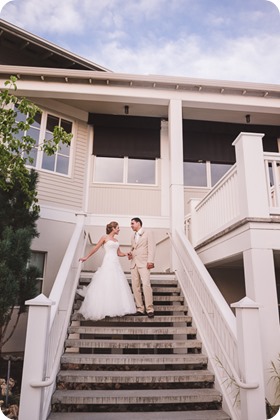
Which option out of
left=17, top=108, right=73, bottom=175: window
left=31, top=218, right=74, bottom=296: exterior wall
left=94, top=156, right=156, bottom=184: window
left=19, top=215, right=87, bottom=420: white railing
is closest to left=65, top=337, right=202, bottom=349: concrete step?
left=19, top=215, right=87, bottom=420: white railing

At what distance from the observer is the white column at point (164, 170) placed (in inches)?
334

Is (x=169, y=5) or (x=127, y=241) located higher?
(x=169, y=5)

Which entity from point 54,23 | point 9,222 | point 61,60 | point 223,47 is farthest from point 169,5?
point 61,60

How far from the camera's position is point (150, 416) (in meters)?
3.26

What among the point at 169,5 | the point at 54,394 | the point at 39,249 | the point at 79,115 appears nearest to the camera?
the point at 54,394

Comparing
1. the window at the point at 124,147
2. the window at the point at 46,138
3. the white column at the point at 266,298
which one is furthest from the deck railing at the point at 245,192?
the window at the point at 46,138

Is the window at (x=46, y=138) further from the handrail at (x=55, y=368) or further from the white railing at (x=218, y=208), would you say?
the handrail at (x=55, y=368)

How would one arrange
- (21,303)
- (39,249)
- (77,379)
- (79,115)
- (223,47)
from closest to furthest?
(77,379) → (223,47) → (21,303) → (39,249) → (79,115)

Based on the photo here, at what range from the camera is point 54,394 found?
3.42 metres

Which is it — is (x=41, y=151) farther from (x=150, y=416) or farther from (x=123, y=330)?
(x=150, y=416)

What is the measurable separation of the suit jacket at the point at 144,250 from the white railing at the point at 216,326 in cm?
71

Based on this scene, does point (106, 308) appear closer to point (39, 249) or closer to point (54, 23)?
point (39, 249)

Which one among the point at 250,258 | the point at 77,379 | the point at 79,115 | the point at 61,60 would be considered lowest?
the point at 77,379

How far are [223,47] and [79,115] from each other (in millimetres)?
5118
